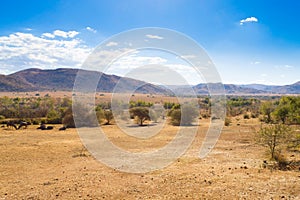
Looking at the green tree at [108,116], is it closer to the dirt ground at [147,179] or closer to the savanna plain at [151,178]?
the savanna plain at [151,178]

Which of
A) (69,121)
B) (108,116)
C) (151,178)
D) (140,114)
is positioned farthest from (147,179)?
(108,116)

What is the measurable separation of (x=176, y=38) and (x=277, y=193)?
10841 millimetres

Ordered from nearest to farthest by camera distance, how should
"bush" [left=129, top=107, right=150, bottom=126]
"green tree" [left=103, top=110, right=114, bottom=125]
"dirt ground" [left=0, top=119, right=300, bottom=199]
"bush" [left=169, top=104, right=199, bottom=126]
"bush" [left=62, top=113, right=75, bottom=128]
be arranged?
"dirt ground" [left=0, top=119, right=300, bottom=199] → "bush" [left=62, top=113, right=75, bottom=128] → "bush" [left=169, top=104, right=199, bottom=126] → "bush" [left=129, top=107, right=150, bottom=126] → "green tree" [left=103, top=110, right=114, bottom=125]

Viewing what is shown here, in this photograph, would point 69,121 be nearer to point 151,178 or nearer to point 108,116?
point 108,116

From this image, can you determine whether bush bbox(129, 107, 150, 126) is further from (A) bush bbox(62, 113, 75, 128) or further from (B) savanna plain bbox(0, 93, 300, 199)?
(B) savanna plain bbox(0, 93, 300, 199)

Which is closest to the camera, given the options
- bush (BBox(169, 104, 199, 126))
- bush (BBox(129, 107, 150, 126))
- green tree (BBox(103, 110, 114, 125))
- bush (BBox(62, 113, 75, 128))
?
bush (BBox(62, 113, 75, 128))

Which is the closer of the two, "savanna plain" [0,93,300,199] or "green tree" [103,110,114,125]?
"savanna plain" [0,93,300,199]

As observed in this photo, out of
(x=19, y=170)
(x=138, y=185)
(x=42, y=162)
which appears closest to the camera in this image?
(x=138, y=185)

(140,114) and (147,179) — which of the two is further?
(140,114)

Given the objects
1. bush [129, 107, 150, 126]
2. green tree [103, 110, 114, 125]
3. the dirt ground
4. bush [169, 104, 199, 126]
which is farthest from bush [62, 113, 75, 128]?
the dirt ground

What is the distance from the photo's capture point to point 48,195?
10.2 meters

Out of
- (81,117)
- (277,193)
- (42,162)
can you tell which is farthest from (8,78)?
(277,193)

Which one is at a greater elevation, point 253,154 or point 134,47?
point 134,47

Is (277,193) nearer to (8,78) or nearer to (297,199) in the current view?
(297,199)
